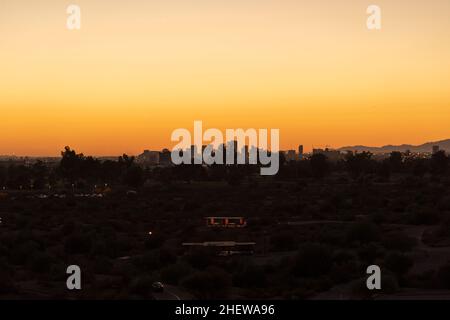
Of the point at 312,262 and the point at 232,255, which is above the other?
the point at 312,262

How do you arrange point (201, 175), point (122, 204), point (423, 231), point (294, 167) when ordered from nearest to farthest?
point (423, 231) < point (122, 204) < point (201, 175) < point (294, 167)

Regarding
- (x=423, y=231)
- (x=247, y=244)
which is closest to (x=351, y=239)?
(x=247, y=244)

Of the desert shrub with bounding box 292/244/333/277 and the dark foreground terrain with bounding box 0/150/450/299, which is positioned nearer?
the dark foreground terrain with bounding box 0/150/450/299

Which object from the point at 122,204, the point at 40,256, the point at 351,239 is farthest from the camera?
the point at 122,204

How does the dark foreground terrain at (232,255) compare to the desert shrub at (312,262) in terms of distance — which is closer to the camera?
the dark foreground terrain at (232,255)

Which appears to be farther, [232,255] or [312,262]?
[232,255]
